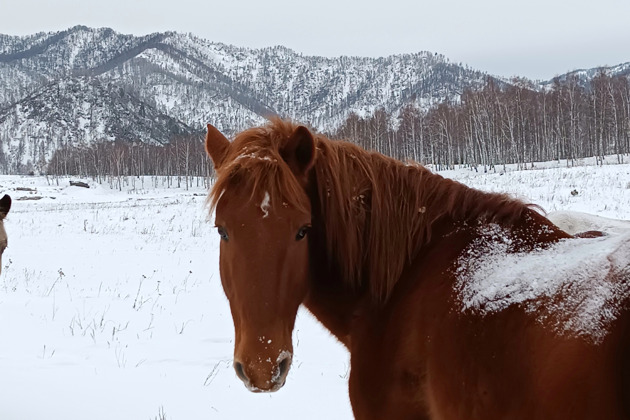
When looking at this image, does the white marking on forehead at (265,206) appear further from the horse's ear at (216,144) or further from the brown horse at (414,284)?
the horse's ear at (216,144)

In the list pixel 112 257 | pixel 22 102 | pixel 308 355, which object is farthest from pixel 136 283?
pixel 22 102

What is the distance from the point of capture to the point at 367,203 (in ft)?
7.32

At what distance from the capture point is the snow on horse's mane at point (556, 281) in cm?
144

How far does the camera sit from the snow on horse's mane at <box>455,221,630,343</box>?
144cm

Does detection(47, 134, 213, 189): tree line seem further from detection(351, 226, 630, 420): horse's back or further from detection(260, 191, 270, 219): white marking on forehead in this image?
detection(351, 226, 630, 420): horse's back

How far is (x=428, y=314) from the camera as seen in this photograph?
1.81 m

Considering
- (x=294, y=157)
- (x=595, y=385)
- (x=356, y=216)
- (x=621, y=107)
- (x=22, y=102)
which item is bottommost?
(x=595, y=385)

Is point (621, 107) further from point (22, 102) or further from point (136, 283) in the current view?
point (22, 102)

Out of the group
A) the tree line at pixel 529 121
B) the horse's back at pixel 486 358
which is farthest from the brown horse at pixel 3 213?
the tree line at pixel 529 121

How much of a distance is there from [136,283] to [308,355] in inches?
192

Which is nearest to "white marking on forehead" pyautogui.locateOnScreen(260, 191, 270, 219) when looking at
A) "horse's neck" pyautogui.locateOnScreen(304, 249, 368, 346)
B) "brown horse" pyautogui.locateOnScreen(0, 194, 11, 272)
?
"horse's neck" pyautogui.locateOnScreen(304, 249, 368, 346)

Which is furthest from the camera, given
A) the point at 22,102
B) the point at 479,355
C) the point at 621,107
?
the point at 22,102

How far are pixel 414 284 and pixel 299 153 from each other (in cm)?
75

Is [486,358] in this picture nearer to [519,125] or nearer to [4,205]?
[4,205]
